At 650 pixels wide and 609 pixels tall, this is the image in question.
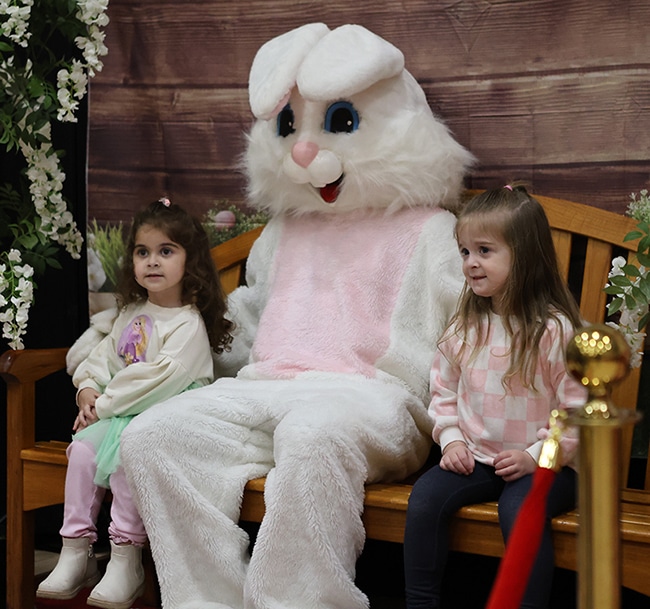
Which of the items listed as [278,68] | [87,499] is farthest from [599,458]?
[278,68]

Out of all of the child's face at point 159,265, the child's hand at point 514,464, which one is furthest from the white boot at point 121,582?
the child's hand at point 514,464

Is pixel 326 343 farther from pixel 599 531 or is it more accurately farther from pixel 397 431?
pixel 599 531

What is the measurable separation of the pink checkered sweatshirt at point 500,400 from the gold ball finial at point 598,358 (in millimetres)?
1004

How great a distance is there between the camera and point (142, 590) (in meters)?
2.26

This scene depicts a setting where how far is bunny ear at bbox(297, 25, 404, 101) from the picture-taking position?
2375mm

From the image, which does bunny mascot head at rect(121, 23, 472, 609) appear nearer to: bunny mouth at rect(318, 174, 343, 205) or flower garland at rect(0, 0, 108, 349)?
bunny mouth at rect(318, 174, 343, 205)

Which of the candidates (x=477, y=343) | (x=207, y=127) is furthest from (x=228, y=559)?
(x=207, y=127)

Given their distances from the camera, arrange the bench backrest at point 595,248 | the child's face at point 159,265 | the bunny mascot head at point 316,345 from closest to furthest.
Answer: the bunny mascot head at point 316,345 → the bench backrest at point 595,248 → the child's face at point 159,265

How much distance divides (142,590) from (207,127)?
4.57ft

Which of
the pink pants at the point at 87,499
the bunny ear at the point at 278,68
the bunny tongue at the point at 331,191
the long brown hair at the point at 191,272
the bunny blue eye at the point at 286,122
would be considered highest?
the bunny ear at the point at 278,68

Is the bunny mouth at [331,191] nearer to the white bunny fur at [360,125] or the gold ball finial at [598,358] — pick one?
the white bunny fur at [360,125]

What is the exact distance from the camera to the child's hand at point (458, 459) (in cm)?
198

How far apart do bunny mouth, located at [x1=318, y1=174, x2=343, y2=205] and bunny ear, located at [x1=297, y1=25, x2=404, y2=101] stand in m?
0.22

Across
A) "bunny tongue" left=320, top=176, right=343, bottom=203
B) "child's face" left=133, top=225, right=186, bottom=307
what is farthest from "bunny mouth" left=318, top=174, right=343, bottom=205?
"child's face" left=133, top=225, right=186, bottom=307
